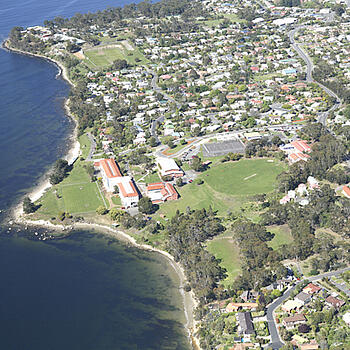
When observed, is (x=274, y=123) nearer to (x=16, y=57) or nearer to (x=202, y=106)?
(x=202, y=106)

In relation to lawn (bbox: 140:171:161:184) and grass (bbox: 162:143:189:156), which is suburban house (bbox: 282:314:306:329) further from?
grass (bbox: 162:143:189:156)

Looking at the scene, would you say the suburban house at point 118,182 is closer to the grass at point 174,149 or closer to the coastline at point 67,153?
the coastline at point 67,153

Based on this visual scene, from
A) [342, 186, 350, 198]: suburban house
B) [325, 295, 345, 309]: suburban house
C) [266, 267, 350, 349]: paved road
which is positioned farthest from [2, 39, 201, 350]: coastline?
[342, 186, 350, 198]: suburban house

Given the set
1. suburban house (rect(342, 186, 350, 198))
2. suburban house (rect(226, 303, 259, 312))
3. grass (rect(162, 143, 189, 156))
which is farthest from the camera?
grass (rect(162, 143, 189, 156))

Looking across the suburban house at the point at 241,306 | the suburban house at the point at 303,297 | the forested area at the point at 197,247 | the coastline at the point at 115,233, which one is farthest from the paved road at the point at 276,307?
the coastline at the point at 115,233

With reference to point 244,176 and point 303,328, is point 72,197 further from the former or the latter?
point 303,328

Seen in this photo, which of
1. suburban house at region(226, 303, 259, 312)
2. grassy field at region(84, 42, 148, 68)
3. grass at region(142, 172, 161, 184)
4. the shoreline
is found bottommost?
grassy field at region(84, 42, 148, 68)
